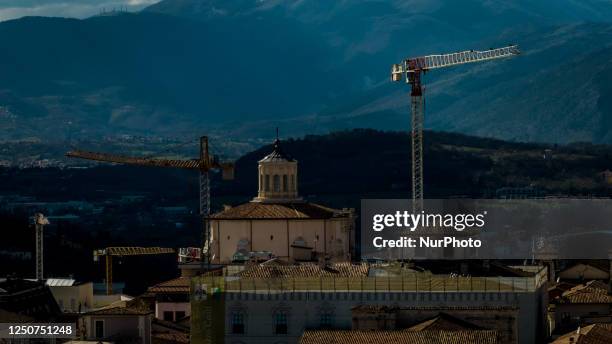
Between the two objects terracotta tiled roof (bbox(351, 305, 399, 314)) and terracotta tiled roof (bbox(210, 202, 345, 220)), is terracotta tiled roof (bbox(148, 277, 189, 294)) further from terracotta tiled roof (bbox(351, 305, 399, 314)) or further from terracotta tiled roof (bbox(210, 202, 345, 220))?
terracotta tiled roof (bbox(351, 305, 399, 314))

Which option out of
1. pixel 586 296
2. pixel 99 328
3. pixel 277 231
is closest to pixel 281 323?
pixel 99 328

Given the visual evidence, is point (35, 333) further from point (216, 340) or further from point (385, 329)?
point (385, 329)

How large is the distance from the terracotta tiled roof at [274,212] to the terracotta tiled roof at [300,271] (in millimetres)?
21720

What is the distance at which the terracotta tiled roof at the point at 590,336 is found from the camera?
6152cm

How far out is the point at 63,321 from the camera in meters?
80.6

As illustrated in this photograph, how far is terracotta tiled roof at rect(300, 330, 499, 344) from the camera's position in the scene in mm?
59500

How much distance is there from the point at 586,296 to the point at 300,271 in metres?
13.2

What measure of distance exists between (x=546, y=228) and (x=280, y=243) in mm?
59852

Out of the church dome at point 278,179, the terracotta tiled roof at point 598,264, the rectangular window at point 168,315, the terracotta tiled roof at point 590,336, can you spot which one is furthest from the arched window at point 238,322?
the terracotta tiled roof at point 598,264

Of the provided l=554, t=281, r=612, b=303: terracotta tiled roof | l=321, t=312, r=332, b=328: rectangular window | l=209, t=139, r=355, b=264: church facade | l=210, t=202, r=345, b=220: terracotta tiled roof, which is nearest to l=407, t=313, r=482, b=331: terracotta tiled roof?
l=321, t=312, r=332, b=328: rectangular window

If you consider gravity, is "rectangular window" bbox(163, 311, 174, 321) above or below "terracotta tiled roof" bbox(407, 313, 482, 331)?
above

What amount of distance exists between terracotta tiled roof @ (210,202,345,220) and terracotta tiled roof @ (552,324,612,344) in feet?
104

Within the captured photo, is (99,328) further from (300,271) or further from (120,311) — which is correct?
(300,271)

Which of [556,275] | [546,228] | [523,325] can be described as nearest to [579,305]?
[523,325]
